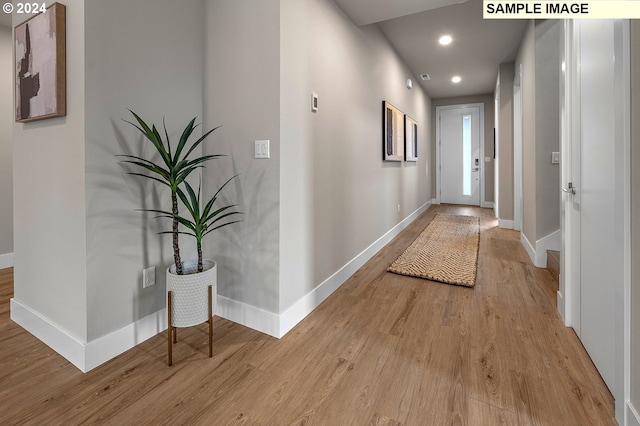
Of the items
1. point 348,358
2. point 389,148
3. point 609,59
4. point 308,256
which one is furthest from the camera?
point 389,148

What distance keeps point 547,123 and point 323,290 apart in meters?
2.65

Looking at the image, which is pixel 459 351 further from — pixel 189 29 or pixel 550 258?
pixel 189 29

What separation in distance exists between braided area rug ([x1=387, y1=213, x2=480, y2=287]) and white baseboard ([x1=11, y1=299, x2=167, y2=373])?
2.05 m

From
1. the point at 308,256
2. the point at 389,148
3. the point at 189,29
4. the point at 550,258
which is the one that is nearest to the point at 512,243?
the point at 550,258

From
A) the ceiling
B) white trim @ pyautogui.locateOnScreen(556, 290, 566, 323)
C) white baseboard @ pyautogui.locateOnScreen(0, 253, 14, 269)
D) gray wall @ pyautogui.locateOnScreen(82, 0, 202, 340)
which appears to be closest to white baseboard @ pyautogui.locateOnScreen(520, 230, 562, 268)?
white trim @ pyautogui.locateOnScreen(556, 290, 566, 323)

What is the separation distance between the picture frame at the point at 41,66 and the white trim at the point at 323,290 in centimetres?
165

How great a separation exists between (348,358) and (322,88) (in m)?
1.82

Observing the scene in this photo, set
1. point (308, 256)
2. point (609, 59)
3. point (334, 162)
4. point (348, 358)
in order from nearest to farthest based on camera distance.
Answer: point (609, 59), point (348, 358), point (308, 256), point (334, 162)

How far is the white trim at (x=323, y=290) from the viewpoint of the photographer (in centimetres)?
196

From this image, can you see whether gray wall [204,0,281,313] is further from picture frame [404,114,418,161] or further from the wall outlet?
picture frame [404,114,418,161]

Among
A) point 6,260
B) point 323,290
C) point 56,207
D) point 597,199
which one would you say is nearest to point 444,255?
point 323,290

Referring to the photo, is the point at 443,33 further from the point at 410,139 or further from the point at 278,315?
the point at 278,315

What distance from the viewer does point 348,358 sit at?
165 centimetres

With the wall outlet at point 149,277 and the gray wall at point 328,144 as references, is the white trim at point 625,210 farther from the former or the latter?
the wall outlet at point 149,277
